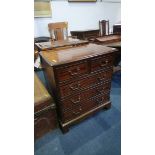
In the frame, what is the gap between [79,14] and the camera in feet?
14.4

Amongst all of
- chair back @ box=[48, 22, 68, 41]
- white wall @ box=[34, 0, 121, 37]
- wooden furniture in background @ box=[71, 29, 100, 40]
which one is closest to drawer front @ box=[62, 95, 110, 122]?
chair back @ box=[48, 22, 68, 41]

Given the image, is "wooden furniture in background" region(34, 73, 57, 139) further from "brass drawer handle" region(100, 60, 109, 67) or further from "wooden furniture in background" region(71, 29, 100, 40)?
"wooden furniture in background" region(71, 29, 100, 40)

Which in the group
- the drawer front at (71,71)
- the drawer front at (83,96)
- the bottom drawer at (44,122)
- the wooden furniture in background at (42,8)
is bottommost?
the bottom drawer at (44,122)

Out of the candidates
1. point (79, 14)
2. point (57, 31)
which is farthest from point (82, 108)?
point (79, 14)

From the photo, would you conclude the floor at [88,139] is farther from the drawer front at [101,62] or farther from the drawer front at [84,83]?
the drawer front at [101,62]

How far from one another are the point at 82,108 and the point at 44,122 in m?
0.43

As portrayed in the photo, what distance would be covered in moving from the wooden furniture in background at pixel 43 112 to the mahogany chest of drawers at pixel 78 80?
8cm

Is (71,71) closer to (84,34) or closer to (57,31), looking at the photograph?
(57,31)

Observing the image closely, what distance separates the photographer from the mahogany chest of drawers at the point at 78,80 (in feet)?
4.38

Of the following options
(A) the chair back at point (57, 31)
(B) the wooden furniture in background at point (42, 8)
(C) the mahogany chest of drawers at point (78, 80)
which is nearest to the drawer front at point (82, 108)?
(C) the mahogany chest of drawers at point (78, 80)

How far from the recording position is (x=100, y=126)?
1672mm

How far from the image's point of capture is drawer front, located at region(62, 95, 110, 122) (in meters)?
1.54
